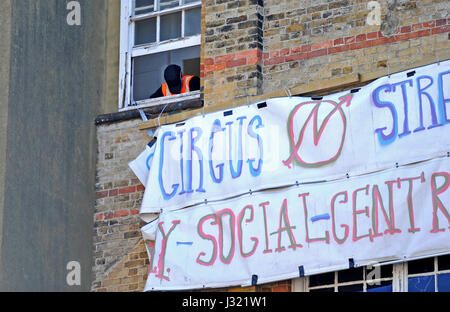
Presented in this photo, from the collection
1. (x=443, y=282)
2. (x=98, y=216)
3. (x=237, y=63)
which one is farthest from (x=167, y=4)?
(x=443, y=282)

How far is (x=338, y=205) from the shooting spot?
12727 millimetres

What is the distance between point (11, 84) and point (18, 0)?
978 mm

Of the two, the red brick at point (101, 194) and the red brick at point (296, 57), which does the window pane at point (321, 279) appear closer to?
the red brick at point (296, 57)

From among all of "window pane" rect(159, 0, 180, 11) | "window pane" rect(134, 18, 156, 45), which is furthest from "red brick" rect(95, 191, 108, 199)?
"window pane" rect(159, 0, 180, 11)

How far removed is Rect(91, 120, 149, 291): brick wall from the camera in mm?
14047

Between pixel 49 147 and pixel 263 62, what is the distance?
2.50 m

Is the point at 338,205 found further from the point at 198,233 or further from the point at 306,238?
the point at 198,233

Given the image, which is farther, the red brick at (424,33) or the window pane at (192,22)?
the window pane at (192,22)

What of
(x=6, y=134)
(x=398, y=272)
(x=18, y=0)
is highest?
(x=18, y=0)

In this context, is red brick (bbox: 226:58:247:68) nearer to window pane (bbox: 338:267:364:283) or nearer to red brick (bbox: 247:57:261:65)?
red brick (bbox: 247:57:261:65)

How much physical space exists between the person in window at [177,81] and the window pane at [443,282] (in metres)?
3.89

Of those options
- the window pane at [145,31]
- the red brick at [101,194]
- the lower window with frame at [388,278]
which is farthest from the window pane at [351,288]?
the window pane at [145,31]

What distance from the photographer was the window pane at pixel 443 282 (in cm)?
1212

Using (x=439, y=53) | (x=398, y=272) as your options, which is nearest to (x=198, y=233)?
(x=398, y=272)
